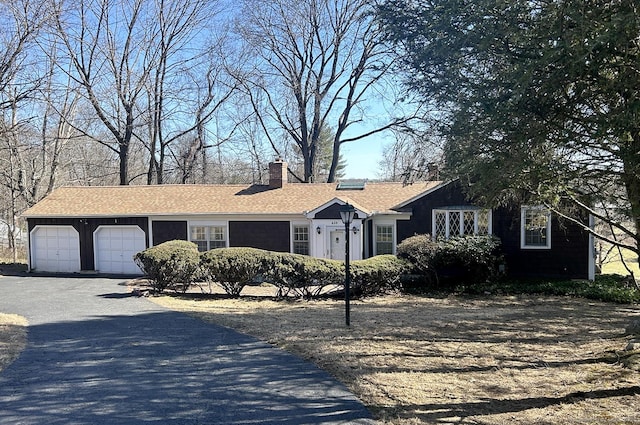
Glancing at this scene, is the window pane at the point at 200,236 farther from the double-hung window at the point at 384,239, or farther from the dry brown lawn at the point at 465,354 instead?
the double-hung window at the point at 384,239

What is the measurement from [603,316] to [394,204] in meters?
8.52

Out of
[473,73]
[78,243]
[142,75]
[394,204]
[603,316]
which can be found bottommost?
[603,316]

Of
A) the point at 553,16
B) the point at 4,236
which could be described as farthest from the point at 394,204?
the point at 4,236

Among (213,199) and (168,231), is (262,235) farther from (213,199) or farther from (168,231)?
(168,231)

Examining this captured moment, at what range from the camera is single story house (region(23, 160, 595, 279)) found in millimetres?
16547

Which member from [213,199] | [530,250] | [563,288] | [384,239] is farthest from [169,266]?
[563,288]

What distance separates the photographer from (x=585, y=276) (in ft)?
53.2

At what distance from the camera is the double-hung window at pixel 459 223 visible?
54.9 ft

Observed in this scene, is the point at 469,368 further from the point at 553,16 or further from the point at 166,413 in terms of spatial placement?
the point at 553,16

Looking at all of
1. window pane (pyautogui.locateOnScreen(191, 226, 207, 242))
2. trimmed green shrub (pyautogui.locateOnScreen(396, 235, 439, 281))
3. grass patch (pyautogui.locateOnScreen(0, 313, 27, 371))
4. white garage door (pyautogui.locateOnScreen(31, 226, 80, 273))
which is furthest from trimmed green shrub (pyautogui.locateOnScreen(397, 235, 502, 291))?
white garage door (pyautogui.locateOnScreen(31, 226, 80, 273))

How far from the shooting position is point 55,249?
816 inches

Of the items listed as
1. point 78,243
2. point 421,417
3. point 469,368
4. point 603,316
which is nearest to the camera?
point 421,417

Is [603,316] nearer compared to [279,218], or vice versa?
[603,316]

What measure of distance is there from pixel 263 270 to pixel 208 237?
5.85 meters
